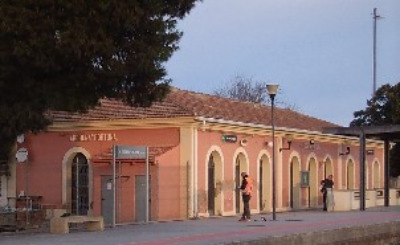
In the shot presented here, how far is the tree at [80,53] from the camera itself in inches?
753

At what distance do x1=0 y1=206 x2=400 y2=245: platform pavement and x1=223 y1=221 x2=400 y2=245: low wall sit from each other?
6 cm

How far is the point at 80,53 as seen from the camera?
19.4m

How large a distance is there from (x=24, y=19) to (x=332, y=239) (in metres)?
10.8

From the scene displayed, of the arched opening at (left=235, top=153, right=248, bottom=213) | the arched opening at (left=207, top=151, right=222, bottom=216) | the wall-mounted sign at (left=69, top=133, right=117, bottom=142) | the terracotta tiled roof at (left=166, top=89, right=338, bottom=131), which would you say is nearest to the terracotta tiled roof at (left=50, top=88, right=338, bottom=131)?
the terracotta tiled roof at (left=166, top=89, right=338, bottom=131)

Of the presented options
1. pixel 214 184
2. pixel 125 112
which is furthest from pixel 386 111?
pixel 125 112

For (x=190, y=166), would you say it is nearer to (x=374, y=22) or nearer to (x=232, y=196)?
(x=232, y=196)

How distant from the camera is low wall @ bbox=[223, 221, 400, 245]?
20.7 metres

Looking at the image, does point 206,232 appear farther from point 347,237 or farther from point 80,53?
point 80,53

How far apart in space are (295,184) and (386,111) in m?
20.4

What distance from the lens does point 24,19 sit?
18922mm

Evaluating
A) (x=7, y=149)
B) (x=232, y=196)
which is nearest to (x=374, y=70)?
(x=232, y=196)

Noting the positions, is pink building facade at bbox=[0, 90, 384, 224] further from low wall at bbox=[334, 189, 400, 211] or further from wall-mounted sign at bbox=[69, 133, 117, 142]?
low wall at bbox=[334, 189, 400, 211]

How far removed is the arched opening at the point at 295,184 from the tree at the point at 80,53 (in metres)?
19.0

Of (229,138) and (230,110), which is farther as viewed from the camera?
(230,110)
